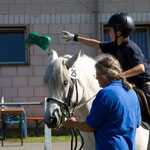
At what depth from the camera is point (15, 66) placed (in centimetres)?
1213

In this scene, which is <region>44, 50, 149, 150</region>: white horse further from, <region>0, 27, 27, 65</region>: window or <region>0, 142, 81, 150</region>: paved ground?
<region>0, 27, 27, 65</region>: window

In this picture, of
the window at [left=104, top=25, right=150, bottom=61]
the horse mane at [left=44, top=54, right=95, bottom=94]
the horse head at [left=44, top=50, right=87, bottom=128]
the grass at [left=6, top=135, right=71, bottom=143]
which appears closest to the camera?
the horse head at [left=44, top=50, right=87, bottom=128]

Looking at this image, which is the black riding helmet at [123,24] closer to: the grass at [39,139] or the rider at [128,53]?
the rider at [128,53]

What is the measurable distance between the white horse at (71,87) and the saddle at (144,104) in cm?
12

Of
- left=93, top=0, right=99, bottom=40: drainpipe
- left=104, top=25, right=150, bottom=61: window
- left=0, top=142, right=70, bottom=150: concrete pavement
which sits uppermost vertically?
left=93, top=0, right=99, bottom=40: drainpipe

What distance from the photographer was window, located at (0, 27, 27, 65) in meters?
12.4

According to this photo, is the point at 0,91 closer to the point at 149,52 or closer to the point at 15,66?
the point at 15,66

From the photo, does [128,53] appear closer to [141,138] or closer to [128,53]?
[128,53]

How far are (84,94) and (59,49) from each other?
7.83 meters

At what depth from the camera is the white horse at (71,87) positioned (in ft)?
13.3

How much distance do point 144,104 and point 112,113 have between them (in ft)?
4.29

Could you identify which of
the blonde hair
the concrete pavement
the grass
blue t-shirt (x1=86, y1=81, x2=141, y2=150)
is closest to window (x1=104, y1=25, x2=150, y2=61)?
the grass

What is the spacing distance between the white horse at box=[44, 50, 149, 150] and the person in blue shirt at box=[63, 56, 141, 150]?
0.83 meters

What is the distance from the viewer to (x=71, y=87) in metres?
4.30
